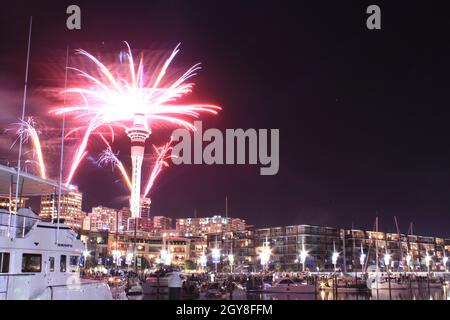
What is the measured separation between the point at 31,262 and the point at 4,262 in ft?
5.60

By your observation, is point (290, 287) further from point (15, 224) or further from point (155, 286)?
point (15, 224)

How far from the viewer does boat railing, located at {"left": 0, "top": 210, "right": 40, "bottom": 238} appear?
24.8 m

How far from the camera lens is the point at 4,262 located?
2355cm

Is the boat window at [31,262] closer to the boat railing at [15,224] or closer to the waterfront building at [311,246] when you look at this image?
the boat railing at [15,224]

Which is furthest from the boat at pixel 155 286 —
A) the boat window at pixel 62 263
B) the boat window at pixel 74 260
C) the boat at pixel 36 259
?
the boat window at pixel 62 263

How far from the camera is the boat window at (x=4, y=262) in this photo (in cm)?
2328

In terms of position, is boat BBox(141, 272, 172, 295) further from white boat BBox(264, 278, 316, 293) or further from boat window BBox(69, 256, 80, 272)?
boat window BBox(69, 256, 80, 272)

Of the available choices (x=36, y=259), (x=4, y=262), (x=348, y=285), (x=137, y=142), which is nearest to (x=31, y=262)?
(x=36, y=259)

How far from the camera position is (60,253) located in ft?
88.4

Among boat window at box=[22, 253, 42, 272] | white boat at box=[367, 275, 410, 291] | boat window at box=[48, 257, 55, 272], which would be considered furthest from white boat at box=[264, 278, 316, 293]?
boat window at box=[22, 253, 42, 272]

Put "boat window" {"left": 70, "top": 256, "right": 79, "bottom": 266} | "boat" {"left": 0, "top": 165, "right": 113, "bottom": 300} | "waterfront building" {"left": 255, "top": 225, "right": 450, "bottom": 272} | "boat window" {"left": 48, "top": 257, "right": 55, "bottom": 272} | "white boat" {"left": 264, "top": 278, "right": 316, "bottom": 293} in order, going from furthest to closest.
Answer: "waterfront building" {"left": 255, "top": 225, "right": 450, "bottom": 272}
"white boat" {"left": 264, "top": 278, "right": 316, "bottom": 293}
"boat window" {"left": 70, "top": 256, "right": 79, "bottom": 266}
"boat window" {"left": 48, "top": 257, "right": 55, "bottom": 272}
"boat" {"left": 0, "top": 165, "right": 113, "bottom": 300}
